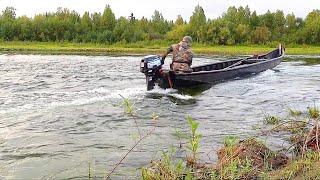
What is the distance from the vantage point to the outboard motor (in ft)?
50.6

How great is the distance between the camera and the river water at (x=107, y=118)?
8234 millimetres

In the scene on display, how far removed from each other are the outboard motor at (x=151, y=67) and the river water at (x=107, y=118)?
534 millimetres

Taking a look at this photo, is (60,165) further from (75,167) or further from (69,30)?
(69,30)

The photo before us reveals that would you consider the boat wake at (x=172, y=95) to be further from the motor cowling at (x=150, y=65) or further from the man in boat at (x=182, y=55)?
the man in boat at (x=182, y=55)

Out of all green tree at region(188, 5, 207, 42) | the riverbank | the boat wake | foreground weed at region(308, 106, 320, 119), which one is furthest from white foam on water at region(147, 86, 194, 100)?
green tree at region(188, 5, 207, 42)

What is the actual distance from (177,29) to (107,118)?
59514mm

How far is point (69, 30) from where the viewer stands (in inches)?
2771

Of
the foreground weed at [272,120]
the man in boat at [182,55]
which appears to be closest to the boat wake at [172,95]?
the man in boat at [182,55]

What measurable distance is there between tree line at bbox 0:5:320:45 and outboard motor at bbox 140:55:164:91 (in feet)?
163

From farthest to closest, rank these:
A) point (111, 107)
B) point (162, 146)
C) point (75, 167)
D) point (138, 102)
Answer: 1. point (138, 102)
2. point (111, 107)
3. point (162, 146)
4. point (75, 167)

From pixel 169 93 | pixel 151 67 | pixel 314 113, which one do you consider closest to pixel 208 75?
pixel 169 93

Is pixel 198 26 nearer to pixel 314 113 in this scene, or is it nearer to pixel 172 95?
pixel 172 95

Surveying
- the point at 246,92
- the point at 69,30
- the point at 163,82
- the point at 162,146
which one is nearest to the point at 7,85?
the point at 163,82

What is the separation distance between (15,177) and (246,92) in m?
11.6
